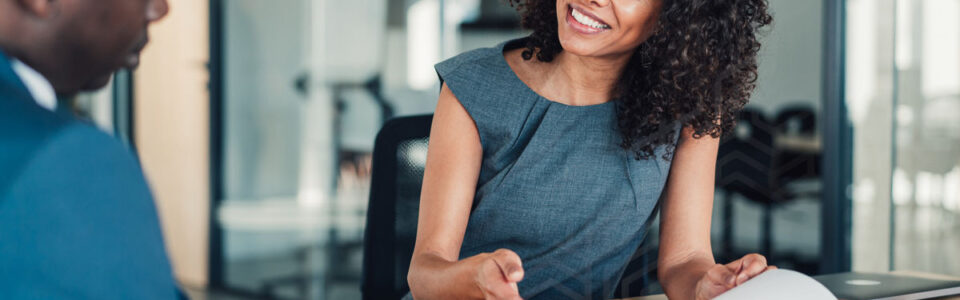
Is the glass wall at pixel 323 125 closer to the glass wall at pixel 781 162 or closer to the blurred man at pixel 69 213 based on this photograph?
the glass wall at pixel 781 162

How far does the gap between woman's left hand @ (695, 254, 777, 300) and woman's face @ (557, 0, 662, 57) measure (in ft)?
1.08

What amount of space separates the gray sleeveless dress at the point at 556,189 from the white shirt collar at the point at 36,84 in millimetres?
774

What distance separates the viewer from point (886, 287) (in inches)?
35.1

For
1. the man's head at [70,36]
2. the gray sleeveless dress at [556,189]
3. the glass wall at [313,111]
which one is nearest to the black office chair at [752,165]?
the glass wall at [313,111]

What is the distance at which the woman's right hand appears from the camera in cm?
70

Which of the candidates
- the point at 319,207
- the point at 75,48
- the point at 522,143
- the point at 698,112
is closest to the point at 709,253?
the point at 698,112

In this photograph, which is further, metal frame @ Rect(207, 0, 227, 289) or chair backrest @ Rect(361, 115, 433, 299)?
metal frame @ Rect(207, 0, 227, 289)

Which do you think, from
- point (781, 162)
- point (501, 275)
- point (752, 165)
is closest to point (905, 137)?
point (752, 165)

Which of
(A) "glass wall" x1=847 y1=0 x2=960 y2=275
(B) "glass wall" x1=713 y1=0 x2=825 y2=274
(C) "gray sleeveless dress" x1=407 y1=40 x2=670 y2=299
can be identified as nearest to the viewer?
(C) "gray sleeveless dress" x1=407 y1=40 x2=670 y2=299

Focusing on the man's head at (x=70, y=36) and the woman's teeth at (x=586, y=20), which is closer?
the man's head at (x=70, y=36)

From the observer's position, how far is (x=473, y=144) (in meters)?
1.11

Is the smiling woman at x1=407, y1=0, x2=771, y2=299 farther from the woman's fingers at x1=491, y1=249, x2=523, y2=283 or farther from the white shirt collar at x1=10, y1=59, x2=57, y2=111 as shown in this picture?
the white shirt collar at x1=10, y1=59, x2=57, y2=111

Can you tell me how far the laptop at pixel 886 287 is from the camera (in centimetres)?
85

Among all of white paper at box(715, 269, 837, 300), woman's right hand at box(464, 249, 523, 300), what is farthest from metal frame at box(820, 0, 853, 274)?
woman's right hand at box(464, 249, 523, 300)
